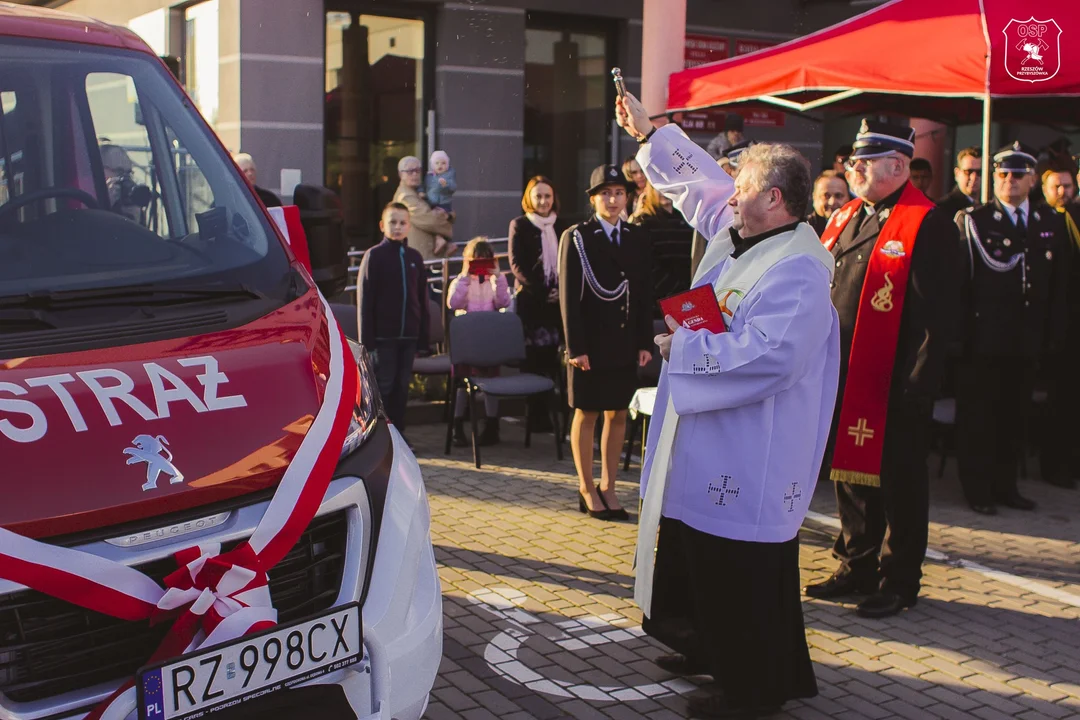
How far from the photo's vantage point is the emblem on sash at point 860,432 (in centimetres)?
560

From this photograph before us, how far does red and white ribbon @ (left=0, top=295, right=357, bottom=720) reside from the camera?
8.45 feet

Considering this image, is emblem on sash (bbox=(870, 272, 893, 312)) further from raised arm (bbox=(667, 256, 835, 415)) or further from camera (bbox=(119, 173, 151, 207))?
camera (bbox=(119, 173, 151, 207))

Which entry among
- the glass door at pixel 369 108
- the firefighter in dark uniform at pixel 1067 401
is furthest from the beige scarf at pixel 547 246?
the glass door at pixel 369 108

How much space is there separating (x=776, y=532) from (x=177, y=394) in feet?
7.14

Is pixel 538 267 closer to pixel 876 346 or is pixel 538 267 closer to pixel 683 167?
pixel 876 346

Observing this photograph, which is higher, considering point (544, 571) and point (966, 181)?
point (966, 181)

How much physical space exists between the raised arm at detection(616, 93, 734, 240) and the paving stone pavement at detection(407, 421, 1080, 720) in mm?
1796

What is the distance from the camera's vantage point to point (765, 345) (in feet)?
13.3

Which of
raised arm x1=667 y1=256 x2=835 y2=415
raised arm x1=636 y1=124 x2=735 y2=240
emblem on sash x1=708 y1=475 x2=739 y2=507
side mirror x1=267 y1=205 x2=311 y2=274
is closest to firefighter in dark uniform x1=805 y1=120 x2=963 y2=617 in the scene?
raised arm x1=636 y1=124 x2=735 y2=240

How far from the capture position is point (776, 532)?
423 centimetres

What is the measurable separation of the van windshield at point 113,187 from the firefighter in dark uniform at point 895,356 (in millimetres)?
2958

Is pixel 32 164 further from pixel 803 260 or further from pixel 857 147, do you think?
pixel 857 147

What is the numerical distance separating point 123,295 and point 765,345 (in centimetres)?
201

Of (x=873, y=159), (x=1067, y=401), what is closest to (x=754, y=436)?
(x=873, y=159)
